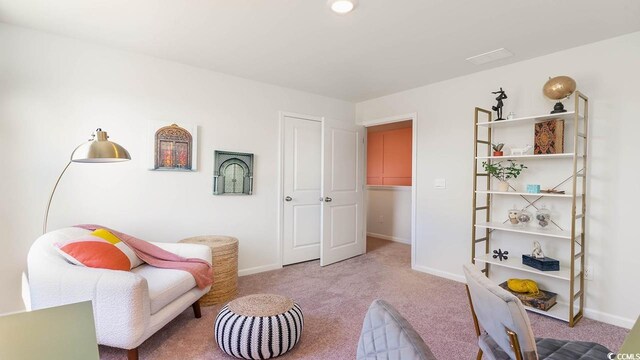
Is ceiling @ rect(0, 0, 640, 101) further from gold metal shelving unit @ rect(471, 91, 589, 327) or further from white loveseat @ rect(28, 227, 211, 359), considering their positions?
white loveseat @ rect(28, 227, 211, 359)

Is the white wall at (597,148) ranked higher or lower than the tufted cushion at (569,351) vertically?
higher

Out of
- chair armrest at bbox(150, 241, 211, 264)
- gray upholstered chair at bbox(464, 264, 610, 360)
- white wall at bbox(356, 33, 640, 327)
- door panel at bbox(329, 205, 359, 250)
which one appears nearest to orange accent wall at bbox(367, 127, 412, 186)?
door panel at bbox(329, 205, 359, 250)

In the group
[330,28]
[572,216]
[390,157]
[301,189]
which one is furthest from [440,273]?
[330,28]

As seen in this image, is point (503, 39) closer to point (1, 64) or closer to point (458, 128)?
point (458, 128)

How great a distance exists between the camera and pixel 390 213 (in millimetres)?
5852

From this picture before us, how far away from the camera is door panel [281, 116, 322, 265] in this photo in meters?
3.96

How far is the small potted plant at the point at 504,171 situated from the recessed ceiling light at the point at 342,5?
1969 mm

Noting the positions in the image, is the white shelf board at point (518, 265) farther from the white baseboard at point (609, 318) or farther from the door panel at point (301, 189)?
the door panel at point (301, 189)

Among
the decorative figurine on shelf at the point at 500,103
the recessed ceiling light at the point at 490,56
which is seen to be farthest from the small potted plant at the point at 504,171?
the recessed ceiling light at the point at 490,56

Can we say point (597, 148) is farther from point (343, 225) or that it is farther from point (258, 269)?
point (258, 269)

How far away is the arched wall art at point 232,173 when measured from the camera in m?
3.40

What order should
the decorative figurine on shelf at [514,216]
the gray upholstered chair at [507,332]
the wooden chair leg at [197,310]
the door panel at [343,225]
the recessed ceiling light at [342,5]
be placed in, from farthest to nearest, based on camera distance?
the door panel at [343,225], the decorative figurine on shelf at [514,216], the wooden chair leg at [197,310], the recessed ceiling light at [342,5], the gray upholstered chair at [507,332]

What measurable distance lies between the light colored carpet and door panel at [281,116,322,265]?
27 cm

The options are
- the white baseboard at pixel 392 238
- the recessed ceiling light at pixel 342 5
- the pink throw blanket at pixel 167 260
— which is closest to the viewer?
the recessed ceiling light at pixel 342 5
